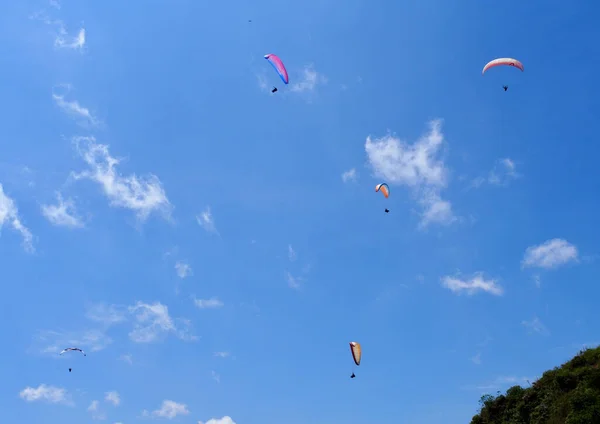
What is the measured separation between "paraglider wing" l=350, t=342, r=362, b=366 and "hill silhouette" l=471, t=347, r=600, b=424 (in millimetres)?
14851

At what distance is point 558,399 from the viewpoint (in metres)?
37.1

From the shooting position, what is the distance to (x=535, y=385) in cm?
4125

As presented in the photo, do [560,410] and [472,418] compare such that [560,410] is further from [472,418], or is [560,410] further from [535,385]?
[472,418]

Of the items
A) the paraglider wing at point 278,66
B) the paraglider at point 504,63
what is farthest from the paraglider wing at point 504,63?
the paraglider wing at point 278,66

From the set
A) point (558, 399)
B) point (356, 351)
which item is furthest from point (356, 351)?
point (558, 399)

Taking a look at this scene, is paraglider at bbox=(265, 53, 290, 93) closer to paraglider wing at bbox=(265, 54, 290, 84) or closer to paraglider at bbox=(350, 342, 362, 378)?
paraglider wing at bbox=(265, 54, 290, 84)

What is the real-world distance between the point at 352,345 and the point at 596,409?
28.7m

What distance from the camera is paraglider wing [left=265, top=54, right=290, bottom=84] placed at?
56.1 metres

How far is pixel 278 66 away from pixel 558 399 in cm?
4000

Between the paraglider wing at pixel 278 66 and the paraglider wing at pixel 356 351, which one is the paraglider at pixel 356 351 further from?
the paraglider wing at pixel 278 66

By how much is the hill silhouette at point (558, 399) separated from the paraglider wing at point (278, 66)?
35.8 meters

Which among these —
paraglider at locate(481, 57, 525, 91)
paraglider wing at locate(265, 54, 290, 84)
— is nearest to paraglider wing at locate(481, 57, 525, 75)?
paraglider at locate(481, 57, 525, 91)

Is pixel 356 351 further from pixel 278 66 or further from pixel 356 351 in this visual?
pixel 278 66

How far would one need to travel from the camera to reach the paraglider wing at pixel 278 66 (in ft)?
184
